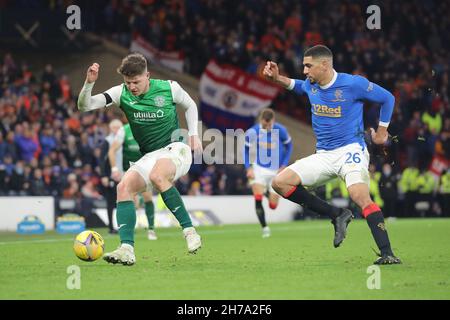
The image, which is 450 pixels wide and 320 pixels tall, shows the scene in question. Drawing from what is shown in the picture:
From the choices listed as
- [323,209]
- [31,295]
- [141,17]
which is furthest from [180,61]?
[31,295]

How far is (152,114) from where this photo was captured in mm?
10969

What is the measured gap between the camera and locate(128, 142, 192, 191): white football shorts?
1081 cm

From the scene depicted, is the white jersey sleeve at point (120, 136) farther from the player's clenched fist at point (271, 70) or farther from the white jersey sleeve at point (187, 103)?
the player's clenched fist at point (271, 70)

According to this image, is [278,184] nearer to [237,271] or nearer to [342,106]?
[342,106]

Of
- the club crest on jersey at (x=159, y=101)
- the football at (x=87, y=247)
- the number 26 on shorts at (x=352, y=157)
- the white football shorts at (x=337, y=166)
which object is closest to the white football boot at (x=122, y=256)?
the football at (x=87, y=247)

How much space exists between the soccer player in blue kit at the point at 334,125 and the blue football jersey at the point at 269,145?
21.6ft

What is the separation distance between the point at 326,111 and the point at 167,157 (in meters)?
1.87

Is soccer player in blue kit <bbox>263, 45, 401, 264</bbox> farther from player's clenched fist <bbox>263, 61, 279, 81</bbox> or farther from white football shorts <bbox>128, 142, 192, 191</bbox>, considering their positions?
white football shorts <bbox>128, 142, 192, 191</bbox>

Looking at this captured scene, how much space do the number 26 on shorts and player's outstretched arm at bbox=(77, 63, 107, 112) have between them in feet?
8.99

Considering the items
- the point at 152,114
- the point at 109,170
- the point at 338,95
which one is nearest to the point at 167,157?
the point at 152,114

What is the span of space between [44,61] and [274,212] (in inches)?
336

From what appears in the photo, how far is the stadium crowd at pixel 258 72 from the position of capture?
74.7 ft
